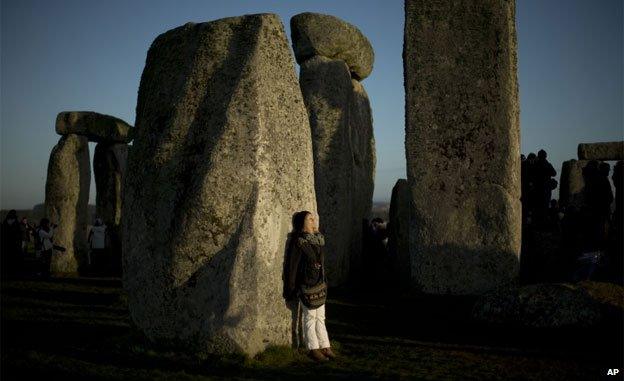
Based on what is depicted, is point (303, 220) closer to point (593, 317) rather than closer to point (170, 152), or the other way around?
point (170, 152)

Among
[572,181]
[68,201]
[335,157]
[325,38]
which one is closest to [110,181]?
[68,201]

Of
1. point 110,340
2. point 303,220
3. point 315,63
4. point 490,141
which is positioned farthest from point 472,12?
point 110,340

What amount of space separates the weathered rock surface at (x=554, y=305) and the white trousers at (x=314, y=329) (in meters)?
2.27

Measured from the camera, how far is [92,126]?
12.6m

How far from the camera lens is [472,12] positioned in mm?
8203

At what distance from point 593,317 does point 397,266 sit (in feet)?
16.0

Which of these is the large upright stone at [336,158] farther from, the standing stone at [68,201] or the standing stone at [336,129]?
the standing stone at [68,201]

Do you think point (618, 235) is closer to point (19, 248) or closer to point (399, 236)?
point (399, 236)

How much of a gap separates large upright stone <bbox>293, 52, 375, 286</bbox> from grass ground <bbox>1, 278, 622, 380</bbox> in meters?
2.46

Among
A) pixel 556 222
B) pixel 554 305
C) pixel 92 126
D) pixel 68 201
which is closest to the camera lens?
pixel 554 305

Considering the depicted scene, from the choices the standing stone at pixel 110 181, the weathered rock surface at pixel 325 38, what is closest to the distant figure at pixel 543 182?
the weathered rock surface at pixel 325 38

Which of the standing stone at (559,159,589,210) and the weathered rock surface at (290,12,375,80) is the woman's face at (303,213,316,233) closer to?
the weathered rock surface at (290,12,375,80)

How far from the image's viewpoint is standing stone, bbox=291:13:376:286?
9.84 m

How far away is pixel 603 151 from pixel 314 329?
1293 centimetres
